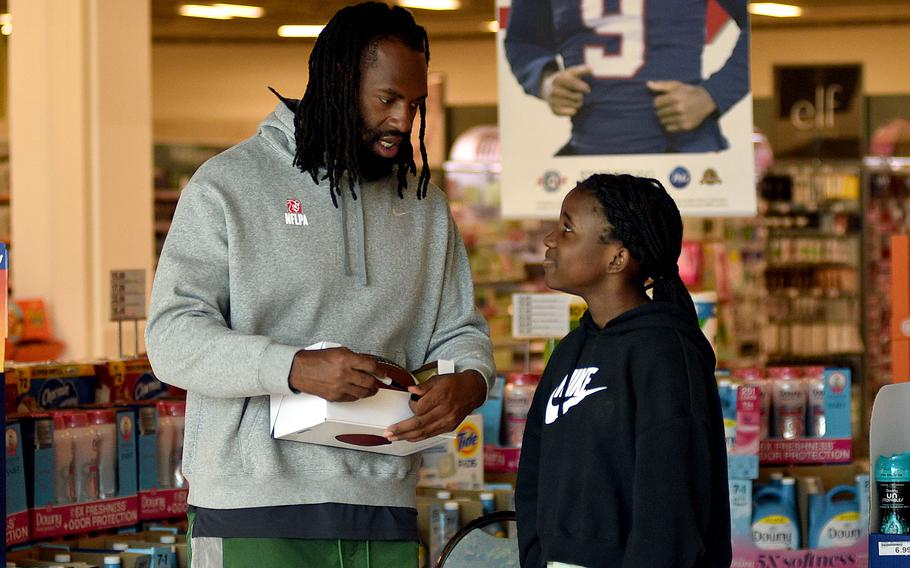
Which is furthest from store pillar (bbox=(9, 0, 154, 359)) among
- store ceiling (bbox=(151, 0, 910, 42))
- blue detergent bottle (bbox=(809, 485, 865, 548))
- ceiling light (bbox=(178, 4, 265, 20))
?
ceiling light (bbox=(178, 4, 265, 20))

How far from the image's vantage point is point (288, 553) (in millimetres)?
1939

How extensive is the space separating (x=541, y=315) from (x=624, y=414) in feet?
6.45

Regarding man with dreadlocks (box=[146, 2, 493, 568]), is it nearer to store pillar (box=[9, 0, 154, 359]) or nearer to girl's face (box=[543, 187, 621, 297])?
girl's face (box=[543, 187, 621, 297])

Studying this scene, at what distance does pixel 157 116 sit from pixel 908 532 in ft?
36.7

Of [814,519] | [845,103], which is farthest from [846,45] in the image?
[814,519]

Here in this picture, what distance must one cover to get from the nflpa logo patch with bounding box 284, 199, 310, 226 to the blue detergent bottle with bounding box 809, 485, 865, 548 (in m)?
2.27

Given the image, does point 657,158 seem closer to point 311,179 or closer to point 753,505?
point 753,505

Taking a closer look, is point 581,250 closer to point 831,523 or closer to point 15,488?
point 15,488

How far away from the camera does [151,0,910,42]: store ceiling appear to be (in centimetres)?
1120

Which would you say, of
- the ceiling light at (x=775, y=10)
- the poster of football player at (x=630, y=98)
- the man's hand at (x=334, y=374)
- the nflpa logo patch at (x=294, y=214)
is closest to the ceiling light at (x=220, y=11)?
the ceiling light at (x=775, y=10)

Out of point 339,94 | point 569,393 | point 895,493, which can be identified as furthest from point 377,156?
point 895,493

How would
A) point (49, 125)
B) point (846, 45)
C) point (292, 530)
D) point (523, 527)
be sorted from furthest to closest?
1. point (846, 45)
2. point (49, 125)
3. point (523, 527)
4. point (292, 530)

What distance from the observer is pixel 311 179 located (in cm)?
204

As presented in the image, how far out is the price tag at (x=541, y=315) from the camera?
3887 mm
